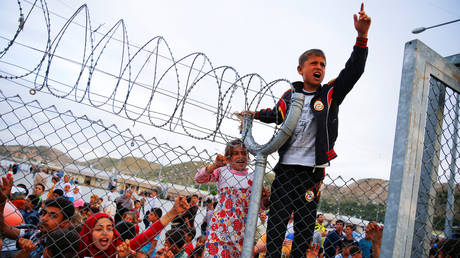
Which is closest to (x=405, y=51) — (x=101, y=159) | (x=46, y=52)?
(x=101, y=159)

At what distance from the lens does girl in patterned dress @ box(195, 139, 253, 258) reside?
2.63m

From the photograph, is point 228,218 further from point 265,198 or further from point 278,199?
point 278,199

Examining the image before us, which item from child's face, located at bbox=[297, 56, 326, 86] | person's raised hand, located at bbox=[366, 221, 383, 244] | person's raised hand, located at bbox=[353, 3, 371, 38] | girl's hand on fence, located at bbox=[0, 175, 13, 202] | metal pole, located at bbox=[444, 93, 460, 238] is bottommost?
person's raised hand, located at bbox=[366, 221, 383, 244]

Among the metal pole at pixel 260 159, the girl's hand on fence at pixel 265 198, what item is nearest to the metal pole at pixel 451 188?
the metal pole at pixel 260 159

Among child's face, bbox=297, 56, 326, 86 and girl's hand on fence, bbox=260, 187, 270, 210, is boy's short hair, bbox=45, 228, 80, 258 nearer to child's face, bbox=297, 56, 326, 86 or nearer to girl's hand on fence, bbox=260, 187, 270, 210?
girl's hand on fence, bbox=260, 187, 270, 210

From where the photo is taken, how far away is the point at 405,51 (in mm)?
1727

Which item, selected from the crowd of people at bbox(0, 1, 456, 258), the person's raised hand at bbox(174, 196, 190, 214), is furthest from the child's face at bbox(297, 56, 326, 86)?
the person's raised hand at bbox(174, 196, 190, 214)

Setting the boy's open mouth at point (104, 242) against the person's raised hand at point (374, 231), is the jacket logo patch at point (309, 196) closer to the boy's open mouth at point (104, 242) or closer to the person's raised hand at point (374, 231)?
the person's raised hand at point (374, 231)

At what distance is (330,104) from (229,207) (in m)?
1.25

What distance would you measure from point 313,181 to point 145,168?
4.42 ft

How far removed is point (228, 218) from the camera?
8.87ft

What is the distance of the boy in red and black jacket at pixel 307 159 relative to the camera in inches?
95.9

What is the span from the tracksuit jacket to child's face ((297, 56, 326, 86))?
104 mm

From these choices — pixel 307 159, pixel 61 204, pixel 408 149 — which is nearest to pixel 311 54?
pixel 307 159
